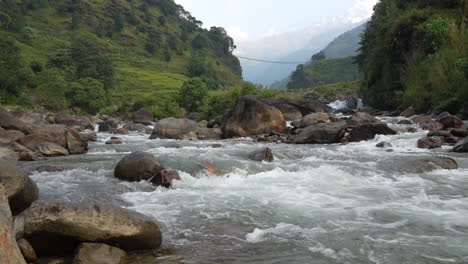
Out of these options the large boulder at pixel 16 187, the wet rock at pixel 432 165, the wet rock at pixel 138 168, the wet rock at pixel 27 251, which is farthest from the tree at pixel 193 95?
the wet rock at pixel 27 251

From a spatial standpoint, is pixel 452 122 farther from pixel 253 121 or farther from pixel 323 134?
pixel 253 121

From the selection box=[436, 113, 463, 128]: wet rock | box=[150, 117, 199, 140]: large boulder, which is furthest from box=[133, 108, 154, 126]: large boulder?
box=[436, 113, 463, 128]: wet rock

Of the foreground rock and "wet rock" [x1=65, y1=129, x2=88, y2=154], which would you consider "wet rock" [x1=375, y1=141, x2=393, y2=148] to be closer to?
the foreground rock

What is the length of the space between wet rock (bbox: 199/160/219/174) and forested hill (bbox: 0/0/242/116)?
110ft

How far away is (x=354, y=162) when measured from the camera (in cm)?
1498

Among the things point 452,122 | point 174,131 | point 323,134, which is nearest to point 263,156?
point 323,134

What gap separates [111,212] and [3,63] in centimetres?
4604

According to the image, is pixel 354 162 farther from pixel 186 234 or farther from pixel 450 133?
pixel 186 234

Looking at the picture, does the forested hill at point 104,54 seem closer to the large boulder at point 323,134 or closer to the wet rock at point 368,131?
the large boulder at point 323,134

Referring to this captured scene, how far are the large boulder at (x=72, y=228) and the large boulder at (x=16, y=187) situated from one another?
6.96 ft

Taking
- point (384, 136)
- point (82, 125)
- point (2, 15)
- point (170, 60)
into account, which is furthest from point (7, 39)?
point (170, 60)

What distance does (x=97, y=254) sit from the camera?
19.4 feet

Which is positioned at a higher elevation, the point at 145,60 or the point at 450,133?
the point at 145,60

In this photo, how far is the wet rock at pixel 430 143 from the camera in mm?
17547
